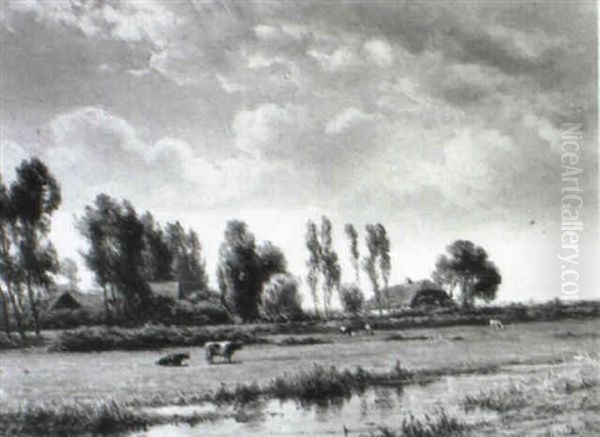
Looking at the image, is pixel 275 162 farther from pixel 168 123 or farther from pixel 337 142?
pixel 168 123

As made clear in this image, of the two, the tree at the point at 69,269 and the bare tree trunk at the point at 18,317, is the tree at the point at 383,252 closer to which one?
the tree at the point at 69,269

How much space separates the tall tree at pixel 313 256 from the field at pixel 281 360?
0.36 m

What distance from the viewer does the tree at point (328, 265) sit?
4852mm

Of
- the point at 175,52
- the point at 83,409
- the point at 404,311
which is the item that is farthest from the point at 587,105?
the point at 83,409

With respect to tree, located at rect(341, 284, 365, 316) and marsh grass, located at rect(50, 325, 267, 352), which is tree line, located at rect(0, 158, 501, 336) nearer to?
tree, located at rect(341, 284, 365, 316)

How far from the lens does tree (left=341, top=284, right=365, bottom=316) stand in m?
5.05

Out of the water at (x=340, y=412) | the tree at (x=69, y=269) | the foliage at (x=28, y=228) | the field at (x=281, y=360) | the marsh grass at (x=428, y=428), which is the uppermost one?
the foliage at (x=28, y=228)

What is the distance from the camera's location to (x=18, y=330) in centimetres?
503

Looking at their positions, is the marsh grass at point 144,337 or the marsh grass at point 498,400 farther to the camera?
the marsh grass at point 144,337

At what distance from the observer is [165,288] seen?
507cm

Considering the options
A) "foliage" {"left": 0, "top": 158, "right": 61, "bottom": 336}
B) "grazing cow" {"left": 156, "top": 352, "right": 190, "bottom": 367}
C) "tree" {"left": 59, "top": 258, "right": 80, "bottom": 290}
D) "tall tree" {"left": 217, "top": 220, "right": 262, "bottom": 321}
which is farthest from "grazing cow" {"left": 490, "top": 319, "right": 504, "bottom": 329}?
"foliage" {"left": 0, "top": 158, "right": 61, "bottom": 336}

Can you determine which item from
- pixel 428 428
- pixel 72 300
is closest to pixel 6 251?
pixel 72 300

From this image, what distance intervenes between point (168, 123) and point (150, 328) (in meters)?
1.31

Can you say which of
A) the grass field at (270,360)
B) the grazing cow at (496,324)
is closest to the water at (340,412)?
the grass field at (270,360)
